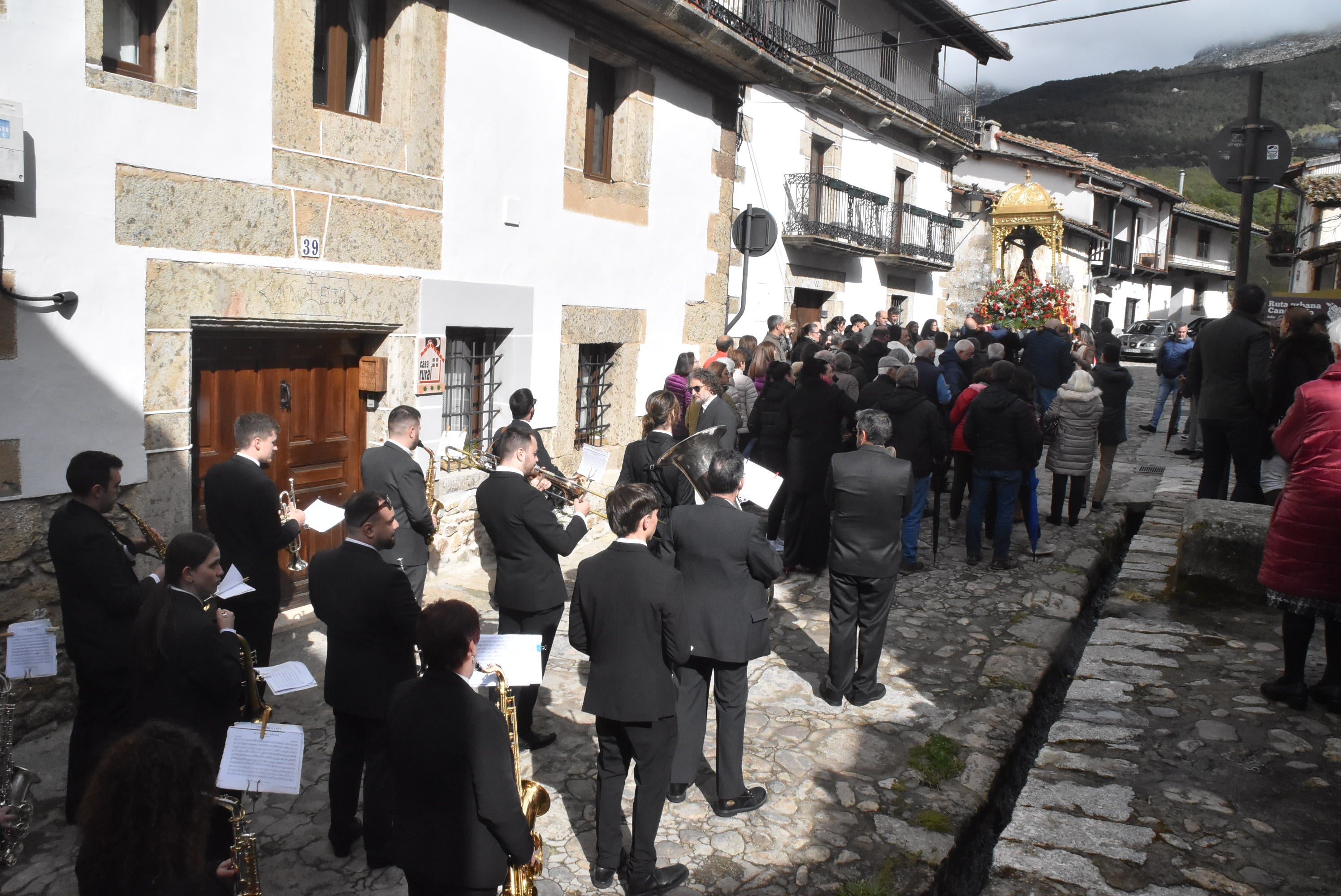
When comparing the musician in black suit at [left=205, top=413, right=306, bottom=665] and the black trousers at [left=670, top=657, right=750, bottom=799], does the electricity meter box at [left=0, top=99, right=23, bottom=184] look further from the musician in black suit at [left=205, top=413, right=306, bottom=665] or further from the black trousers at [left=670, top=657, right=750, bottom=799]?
the black trousers at [left=670, top=657, right=750, bottom=799]

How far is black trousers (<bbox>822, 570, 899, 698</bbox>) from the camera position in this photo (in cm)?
554

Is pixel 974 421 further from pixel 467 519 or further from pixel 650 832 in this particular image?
pixel 650 832

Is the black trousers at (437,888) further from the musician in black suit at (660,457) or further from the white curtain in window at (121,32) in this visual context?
the white curtain in window at (121,32)

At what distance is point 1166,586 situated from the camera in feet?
22.1

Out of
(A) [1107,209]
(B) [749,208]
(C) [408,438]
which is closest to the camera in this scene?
(C) [408,438]

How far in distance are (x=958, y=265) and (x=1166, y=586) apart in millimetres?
16107

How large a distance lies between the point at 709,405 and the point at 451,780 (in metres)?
4.93

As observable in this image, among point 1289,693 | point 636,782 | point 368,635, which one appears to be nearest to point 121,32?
point 368,635

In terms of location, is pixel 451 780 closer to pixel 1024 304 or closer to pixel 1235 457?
pixel 1235 457

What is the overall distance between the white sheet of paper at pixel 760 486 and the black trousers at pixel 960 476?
374 centimetres

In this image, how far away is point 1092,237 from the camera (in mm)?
28531

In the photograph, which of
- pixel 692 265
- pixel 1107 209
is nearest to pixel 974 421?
pixel 692 265

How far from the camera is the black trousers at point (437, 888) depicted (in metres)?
2.78

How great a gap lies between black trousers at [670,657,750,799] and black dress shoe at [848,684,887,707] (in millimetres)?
1430
